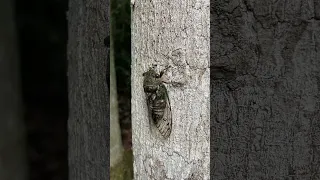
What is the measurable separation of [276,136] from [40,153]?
546 mm

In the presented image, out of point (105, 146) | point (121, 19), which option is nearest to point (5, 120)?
point (105, 146)

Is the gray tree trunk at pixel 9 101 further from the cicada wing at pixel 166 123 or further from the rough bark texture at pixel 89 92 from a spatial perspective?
the rough bark texture at pixel 89 92

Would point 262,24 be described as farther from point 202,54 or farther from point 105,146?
point 105,146

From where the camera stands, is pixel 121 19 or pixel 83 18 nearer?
pixel 83 18

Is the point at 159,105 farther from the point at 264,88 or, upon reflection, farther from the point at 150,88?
the point at 264,88

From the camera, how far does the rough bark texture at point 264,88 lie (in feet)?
2.39

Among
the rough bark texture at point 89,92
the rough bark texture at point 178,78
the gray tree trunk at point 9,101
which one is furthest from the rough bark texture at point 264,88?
the gray tree trunk at point 9,101

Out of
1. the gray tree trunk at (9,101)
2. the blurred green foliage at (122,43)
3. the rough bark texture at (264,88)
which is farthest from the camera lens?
the blurred green foliage at (122,43)

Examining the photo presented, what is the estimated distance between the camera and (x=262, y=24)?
725 millimetres

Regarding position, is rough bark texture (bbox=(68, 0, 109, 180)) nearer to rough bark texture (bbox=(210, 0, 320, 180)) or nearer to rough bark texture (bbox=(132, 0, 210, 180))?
rough bark texture (bbox=(132, 0, 210, 180))

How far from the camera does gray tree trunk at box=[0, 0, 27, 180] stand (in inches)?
9.5

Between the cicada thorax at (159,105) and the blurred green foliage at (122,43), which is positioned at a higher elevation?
the blurred green foliage at (122,43)

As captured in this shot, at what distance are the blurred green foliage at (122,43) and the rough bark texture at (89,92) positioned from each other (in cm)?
447

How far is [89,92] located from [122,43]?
189 inches
